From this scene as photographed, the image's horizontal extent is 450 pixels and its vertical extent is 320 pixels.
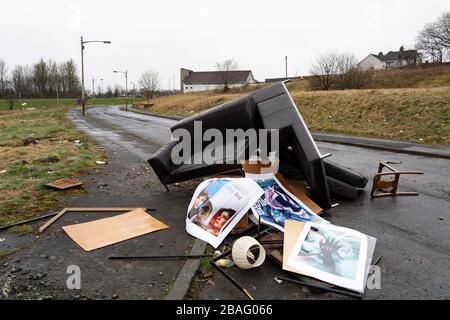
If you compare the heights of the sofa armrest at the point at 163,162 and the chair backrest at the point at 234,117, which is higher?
the chair backrest at the point at 234,117

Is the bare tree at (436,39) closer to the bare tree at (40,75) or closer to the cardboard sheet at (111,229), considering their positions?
the cardboard sheet at (111,229)

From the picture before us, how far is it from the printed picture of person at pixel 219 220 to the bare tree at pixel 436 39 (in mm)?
56228

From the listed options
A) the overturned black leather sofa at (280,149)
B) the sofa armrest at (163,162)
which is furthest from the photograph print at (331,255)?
the sofa armrest at (163,162)

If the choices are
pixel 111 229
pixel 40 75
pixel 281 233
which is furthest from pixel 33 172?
pixel 40 75

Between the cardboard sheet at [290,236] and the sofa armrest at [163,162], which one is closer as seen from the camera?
the cardboard sheet at [290,236]

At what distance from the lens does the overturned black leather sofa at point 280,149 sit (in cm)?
533

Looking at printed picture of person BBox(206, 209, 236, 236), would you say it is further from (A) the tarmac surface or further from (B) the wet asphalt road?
(B) the wet asphalt road

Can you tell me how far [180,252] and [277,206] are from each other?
159cm

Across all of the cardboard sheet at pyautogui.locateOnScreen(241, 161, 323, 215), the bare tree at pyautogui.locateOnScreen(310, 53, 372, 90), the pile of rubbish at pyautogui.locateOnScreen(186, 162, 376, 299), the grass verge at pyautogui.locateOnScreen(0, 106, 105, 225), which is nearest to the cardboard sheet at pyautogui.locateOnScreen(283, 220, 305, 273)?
the pile of rubbish at pyautogui.locateOnScreen(186, 162, 376, 299)

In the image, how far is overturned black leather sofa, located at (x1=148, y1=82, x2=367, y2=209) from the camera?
17.5 ft

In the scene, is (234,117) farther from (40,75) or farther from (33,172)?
(40,75)
